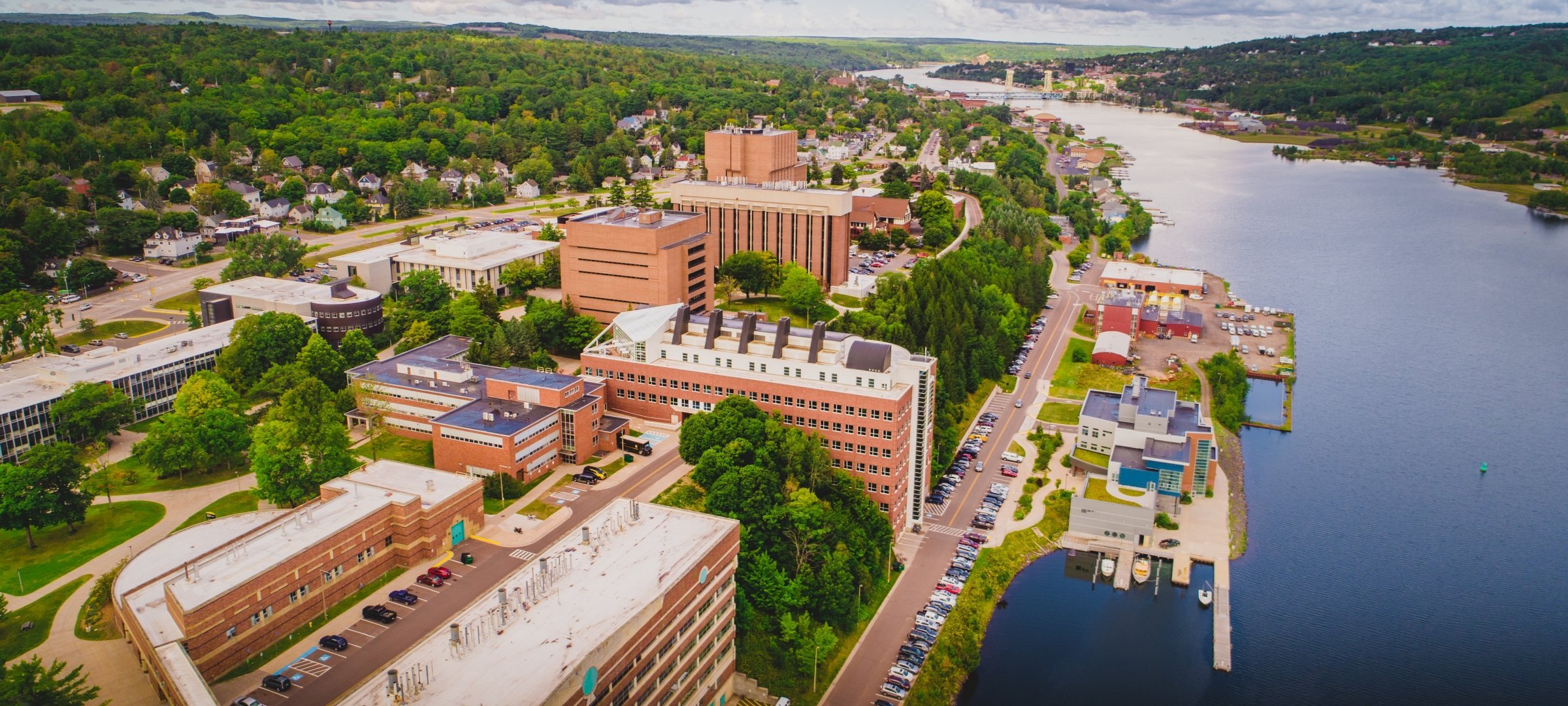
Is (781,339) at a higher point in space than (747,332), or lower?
lower

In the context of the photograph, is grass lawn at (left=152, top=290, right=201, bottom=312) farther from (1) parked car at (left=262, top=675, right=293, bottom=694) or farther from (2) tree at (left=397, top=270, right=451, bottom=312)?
(1) parked car at (left=262, top=675, right=293, bottom=694)

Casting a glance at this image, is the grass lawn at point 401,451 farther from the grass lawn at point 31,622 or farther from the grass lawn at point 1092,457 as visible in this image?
the grass lawn at point 1092,457

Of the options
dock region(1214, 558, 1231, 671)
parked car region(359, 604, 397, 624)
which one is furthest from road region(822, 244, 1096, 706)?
parked car region(359, 604, 397, 624)

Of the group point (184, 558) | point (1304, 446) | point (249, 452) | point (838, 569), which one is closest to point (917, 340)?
point (1304, 446)

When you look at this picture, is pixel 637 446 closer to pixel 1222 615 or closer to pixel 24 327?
pixel 1222 615

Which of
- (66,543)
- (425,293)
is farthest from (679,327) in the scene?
(66,543)

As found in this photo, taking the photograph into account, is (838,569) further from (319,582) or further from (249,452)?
(249,452)
